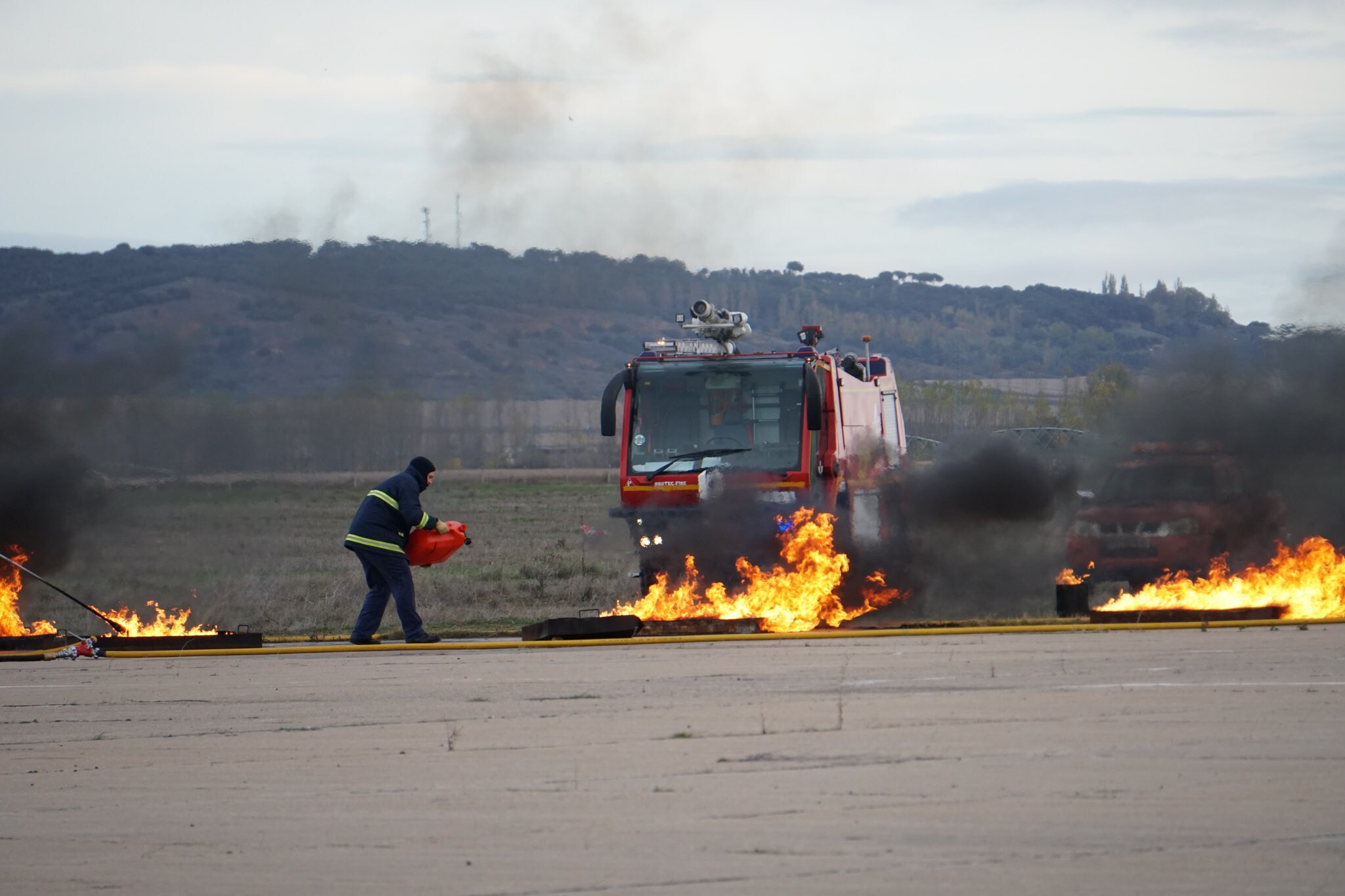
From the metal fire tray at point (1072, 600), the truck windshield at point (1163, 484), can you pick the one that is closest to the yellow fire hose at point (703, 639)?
the metal fire tray at point (1072, 600)

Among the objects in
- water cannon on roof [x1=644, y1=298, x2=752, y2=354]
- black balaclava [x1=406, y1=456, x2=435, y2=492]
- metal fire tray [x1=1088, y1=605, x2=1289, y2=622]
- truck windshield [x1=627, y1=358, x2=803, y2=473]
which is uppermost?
water cannon on roof [x1=644, y1=298, x2=752, y2=354]

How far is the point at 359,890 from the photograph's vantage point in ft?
20.4

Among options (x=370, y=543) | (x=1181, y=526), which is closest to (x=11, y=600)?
(x=370, y=543)

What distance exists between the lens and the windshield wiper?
15.3m

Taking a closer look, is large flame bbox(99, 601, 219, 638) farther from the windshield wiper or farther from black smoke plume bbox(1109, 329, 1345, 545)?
black smoke plume bbox(1109, 329, 1345, 545)

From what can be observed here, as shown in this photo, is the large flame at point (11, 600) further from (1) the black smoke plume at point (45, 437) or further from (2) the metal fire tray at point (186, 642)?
(2) the metal fire tray at point (186, 642)

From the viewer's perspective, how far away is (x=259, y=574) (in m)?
19.4

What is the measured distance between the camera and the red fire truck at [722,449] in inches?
592

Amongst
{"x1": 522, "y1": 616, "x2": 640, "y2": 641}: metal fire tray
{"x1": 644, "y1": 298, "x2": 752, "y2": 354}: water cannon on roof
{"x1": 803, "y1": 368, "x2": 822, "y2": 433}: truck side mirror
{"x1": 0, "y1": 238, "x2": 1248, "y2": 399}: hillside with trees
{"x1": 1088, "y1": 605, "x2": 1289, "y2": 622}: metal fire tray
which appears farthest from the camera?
{"x1": 0, "y1": 238, "x2": 1248, "y2": 399}: hillside with trees

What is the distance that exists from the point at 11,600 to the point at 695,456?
756cm

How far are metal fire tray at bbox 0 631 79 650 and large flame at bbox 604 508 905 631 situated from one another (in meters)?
5.88

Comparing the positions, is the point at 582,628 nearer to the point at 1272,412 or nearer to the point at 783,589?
the point at 783,589

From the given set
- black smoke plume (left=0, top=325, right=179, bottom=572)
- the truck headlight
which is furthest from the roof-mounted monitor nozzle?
black smoke plume (left=0, top=325, right=179, bottom=572)

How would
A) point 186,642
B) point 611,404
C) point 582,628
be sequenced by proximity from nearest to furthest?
point 582,628 < point 186,642 < point 611,404
